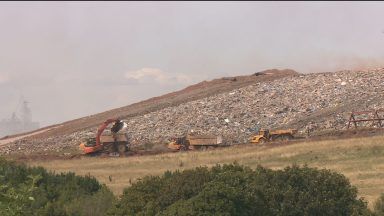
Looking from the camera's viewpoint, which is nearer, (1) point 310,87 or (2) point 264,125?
(2) point 264,125

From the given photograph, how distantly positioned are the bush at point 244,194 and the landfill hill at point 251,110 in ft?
97.3

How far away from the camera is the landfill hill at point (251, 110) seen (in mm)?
54406

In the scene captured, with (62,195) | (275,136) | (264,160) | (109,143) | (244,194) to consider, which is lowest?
(264,160)

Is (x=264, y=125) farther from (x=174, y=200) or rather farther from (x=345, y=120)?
(x=174, y=200)

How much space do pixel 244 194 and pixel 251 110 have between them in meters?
42.5

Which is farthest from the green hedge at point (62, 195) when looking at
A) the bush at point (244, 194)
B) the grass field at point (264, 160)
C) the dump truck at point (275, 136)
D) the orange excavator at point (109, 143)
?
the dump truck at point (275, 136)

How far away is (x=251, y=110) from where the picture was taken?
60.5 meters

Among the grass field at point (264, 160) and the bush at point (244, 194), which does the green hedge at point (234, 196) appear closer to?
the bush at point (244, 194)

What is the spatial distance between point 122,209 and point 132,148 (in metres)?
33.5

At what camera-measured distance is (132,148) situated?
170ft

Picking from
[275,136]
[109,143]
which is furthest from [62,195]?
[275,136]

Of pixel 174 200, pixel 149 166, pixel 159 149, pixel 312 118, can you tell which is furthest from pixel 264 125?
pixel 174 200

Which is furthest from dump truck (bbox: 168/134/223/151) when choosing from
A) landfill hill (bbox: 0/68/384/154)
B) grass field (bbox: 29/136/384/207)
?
landfill hill (bbox: 0/68/384/154)

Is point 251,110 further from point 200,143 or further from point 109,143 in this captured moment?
point 109,143
